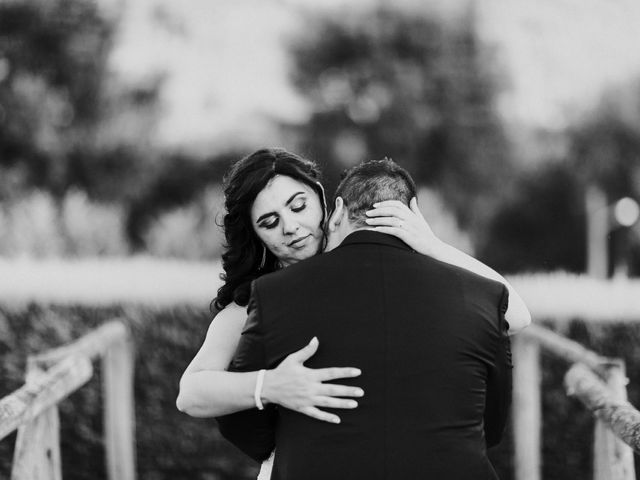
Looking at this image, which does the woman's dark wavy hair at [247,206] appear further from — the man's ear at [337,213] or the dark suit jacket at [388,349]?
the dark suit jacket at [388,349]

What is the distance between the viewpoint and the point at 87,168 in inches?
1304

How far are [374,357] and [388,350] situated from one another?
4 centimetres

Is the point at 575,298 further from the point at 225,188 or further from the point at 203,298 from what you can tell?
the point at 225,188

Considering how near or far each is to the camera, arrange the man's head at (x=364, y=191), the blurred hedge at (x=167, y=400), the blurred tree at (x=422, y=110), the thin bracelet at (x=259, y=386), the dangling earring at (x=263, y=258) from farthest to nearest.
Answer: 1. the blurred tree at (x=422, y=110)
2. the blurred hedge at (x=167, y=400)
3. the dangling earring at (x=263, y=258)
4. the man's head at (x=364, y=191)
5. the thin bracelet at (x=259, y=386)

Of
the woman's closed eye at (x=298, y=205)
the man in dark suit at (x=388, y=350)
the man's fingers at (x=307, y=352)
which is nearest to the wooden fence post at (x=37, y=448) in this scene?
the woman's closed eye at (x=298, y=205)

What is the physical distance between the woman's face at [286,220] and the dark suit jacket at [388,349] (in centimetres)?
78

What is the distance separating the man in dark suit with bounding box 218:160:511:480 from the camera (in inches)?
87.8

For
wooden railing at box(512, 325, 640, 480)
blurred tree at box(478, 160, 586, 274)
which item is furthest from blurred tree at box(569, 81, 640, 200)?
wooden railing at box(512, 325, 640, 480)

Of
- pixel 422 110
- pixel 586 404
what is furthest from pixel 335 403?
pixel 422 110

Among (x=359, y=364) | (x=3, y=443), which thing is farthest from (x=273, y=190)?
(x=3, y=443)

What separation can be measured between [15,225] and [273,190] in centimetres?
1375

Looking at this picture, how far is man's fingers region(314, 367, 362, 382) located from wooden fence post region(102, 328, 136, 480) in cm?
409

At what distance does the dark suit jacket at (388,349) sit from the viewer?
7.32 feet

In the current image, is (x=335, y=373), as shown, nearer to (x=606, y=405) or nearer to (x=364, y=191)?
(x=364, y=191)
